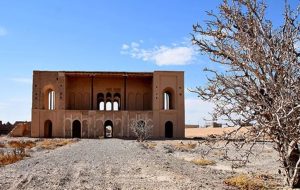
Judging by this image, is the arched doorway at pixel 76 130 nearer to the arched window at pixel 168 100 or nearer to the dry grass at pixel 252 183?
the arched window at pixel 168 100

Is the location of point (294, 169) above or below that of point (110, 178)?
above

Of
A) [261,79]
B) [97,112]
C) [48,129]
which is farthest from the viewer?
[48,129]

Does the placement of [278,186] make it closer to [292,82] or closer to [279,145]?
[279,145]

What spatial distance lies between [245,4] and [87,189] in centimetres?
525

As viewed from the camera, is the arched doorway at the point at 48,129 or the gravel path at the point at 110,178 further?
the arched doorway at the point at 48,129

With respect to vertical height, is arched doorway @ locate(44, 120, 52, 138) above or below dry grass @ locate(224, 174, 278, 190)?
above

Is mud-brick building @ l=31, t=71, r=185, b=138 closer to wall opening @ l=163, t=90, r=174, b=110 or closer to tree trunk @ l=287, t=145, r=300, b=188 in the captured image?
wall opening @ l=163, t=90, r=174, b=110

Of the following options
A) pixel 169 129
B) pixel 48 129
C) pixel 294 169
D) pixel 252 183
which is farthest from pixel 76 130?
pixel 294 169

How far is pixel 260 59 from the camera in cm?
745

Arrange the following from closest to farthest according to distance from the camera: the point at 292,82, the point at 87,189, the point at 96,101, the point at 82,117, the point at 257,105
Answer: the point at 292,82
the point at 257,105
the point at 87,189
the point at 82,117
the point at 96,101

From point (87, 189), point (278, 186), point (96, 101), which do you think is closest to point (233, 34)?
point (278, 186)

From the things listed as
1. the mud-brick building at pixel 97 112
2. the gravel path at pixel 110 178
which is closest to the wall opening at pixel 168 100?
the mud-brick building at pixel 97 112

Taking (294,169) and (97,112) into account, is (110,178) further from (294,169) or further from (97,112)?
(97,112)

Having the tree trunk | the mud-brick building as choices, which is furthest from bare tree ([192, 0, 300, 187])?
the mud-brick building
